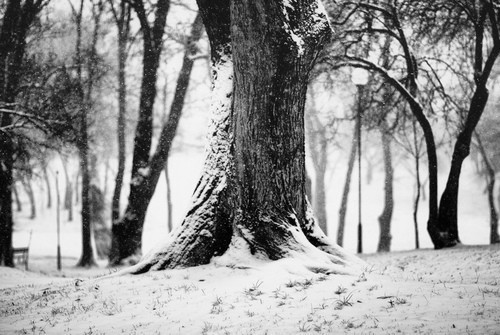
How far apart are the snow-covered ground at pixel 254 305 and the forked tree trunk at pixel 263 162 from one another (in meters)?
0.39

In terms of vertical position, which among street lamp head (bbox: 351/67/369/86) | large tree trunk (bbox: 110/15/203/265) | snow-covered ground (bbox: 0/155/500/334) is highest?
street lamp head (bbox: 351/67/369/86)

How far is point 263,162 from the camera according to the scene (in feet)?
17.2

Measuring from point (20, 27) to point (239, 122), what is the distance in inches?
440

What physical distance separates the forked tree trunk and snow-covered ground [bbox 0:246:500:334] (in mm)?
385

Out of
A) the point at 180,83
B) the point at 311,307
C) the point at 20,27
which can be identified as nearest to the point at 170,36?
the point at 180,83

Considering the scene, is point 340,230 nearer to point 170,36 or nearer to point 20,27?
point 170,36

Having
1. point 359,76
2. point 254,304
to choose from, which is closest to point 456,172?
point 359,76

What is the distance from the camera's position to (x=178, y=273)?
16.9 ft

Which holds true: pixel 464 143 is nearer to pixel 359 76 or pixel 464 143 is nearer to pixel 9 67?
pixel 359 76

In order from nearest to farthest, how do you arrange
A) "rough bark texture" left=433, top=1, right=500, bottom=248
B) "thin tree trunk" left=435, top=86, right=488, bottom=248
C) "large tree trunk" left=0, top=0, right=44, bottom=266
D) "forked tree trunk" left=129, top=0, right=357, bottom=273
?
"forked tree trunk" left=129, top=0, right=357, bottom=273 < "rough bark texture" left=433, top=1, right=500, bottom=248 < "thin tree trunk" left=435, top=86, right=488, bottom=248 < "large tree trunk" left=0, top=0, right=44, bottom=266

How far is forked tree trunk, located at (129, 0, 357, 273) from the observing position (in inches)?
201

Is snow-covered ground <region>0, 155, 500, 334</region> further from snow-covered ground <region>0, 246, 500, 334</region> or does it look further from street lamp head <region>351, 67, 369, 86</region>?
street lamp head <region>351, 67, 369, 86</region>

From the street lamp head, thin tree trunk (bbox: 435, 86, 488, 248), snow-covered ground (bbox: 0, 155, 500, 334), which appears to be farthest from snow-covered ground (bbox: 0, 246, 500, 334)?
the street lamp head

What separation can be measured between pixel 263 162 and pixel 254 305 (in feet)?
6.38
